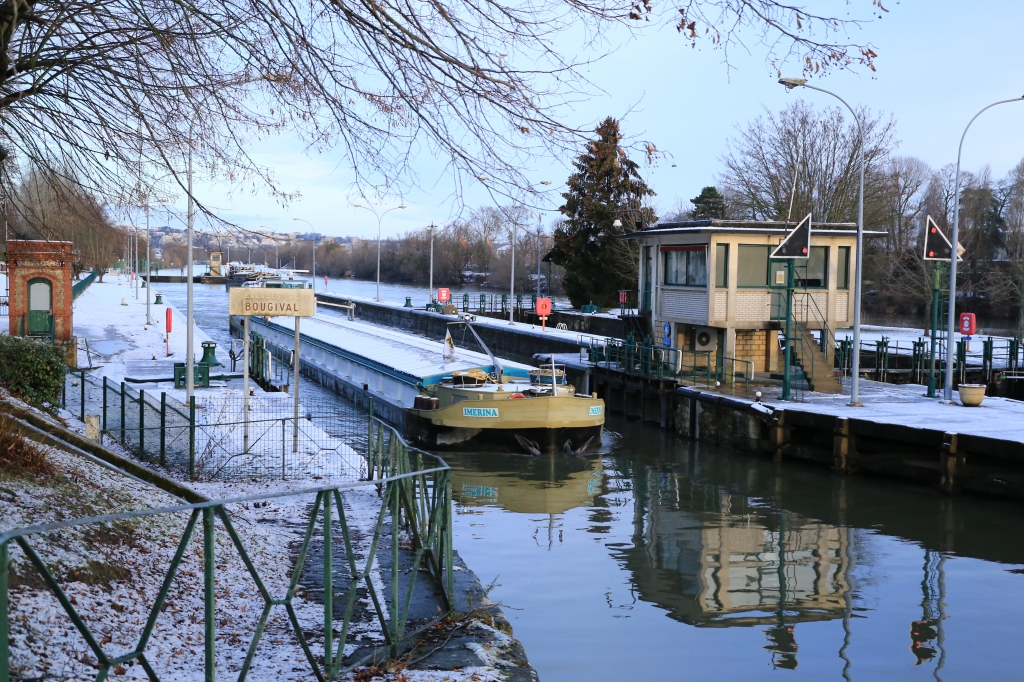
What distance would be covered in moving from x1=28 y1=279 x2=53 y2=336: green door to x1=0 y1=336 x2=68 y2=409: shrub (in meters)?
11.4

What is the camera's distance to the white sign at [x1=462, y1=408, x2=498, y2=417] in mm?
22609

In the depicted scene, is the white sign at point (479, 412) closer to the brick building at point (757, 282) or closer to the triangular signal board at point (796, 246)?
the triangular signal board at point (796, 246)

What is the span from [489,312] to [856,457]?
157 feet

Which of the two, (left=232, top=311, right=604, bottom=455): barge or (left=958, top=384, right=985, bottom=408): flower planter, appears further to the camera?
(left=958, top=384, right=985, bottom=408): flower planter

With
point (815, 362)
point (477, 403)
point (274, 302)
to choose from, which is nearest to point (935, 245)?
point (815, 362)

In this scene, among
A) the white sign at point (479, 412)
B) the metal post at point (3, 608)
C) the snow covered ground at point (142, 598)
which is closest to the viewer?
the metal post at point (3, 608)

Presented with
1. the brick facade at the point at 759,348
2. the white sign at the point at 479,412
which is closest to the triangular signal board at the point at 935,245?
the brick facade at the point at 759,348

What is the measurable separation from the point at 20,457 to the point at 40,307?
2424 cm

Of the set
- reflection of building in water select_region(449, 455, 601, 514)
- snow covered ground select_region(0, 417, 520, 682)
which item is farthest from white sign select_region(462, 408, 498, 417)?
snow covered ground select_region(0, 417, 520, 682)

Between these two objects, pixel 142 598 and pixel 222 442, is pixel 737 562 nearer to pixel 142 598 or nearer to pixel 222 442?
pixel 222 442

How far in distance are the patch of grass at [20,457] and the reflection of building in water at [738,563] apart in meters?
7.33

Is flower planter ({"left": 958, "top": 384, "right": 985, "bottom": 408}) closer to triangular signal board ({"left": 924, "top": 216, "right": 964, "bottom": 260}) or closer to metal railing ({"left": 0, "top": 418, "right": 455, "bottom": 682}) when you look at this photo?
triangular signal board ({"left": 924, "top": 216, "right": 964, "bottom": 260})

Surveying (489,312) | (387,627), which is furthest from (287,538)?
(489,312)

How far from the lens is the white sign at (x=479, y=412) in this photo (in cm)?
2261
